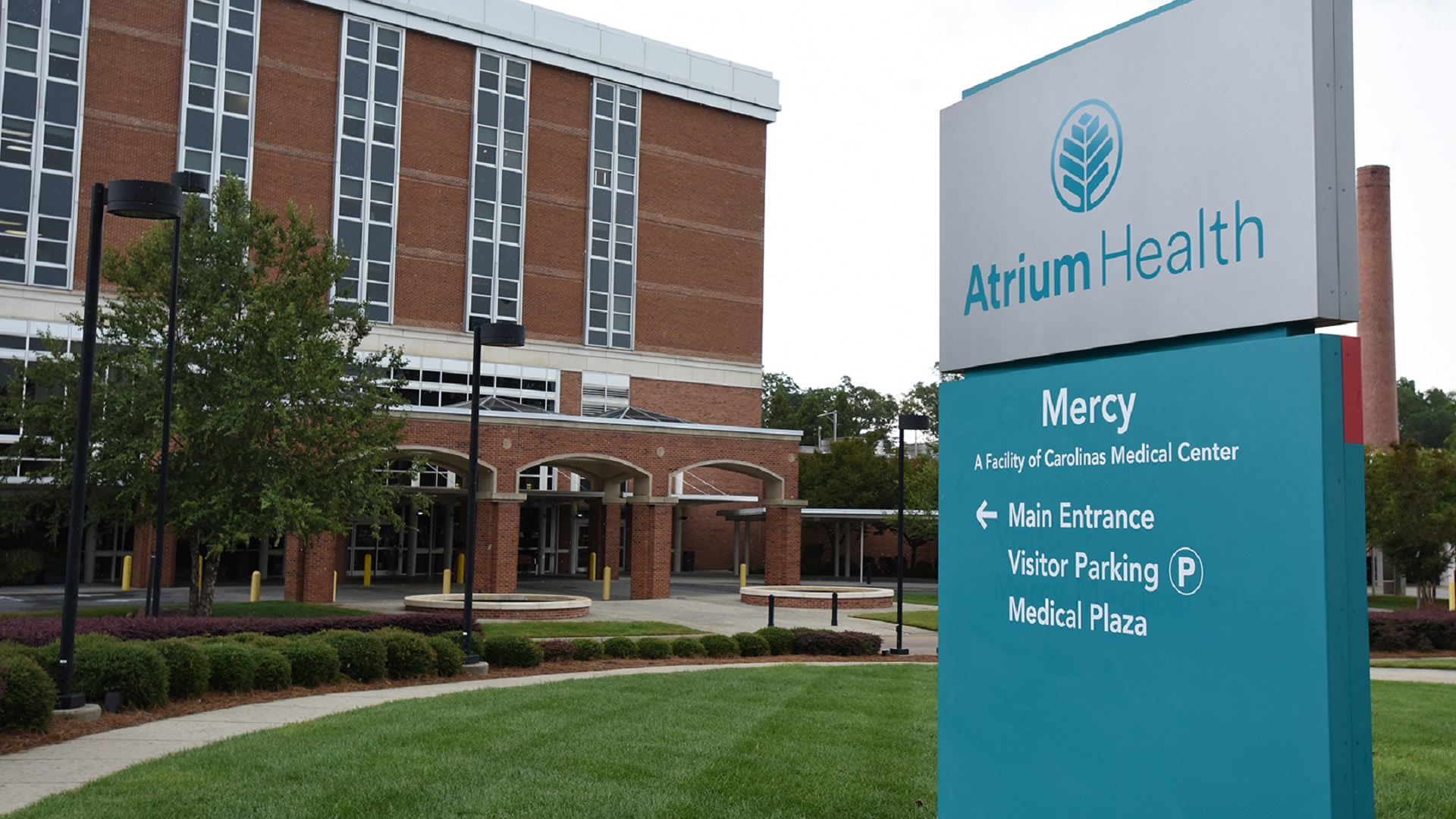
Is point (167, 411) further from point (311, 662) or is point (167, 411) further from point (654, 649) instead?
point (654, 649)

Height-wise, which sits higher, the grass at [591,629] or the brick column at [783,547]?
the brick column at [783,547]

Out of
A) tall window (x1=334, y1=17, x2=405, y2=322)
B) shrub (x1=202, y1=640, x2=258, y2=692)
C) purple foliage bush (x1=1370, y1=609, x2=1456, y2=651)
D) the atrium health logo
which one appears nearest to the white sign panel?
the atrium health logo

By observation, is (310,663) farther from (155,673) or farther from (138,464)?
(138,464)

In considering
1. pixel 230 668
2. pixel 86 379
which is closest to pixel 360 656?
pixel 230 668

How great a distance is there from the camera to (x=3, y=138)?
37.7 m

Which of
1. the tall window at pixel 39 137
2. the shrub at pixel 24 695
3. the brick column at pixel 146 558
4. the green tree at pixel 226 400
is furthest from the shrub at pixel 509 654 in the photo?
the tall window at pixel 39 137

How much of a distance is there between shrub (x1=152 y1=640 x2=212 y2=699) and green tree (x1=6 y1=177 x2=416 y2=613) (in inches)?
347

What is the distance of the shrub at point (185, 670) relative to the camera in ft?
39.2

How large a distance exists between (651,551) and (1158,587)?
3076cm

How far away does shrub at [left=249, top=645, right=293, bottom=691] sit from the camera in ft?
42.5

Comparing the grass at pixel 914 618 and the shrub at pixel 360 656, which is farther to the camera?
the grass at pixel 914 618

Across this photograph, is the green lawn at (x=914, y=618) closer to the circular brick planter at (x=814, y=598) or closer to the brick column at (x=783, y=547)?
the circular brick planter at (x=814, y=598)

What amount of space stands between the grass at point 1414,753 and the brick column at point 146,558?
3181 cm

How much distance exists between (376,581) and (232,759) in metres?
34.6
